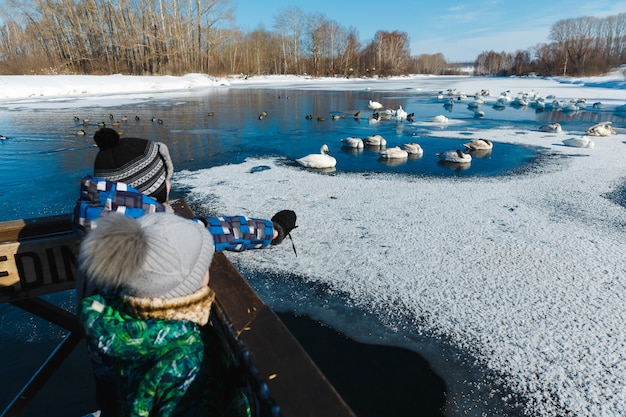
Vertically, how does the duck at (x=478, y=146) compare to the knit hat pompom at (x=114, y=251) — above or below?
below

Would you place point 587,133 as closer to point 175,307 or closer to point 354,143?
point 354,143

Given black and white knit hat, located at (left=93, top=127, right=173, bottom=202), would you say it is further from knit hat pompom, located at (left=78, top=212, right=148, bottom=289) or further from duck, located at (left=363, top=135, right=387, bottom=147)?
duck, located at (left=363, top=135, right=387, bottom=147)

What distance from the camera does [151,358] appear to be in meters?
1.11

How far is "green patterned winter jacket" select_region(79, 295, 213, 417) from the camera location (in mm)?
1068

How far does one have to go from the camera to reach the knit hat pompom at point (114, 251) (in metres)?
1.03

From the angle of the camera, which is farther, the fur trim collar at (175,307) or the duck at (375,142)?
the duck at (375,142)

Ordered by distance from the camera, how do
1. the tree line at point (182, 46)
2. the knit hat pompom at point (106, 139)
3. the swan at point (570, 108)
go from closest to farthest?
the knit hat pompom at point (106, 139) → the swan at point (570, 108) → the tree line at point (182, 46)

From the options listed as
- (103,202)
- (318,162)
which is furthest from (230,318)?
(318,162)

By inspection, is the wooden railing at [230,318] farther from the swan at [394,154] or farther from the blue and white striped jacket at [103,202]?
the swan at [394,154]

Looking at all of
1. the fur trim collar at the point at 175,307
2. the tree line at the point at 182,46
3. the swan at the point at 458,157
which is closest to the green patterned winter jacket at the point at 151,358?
the fur trim collar at the point at 175,307

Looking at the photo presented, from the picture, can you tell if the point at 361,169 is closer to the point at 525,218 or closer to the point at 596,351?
the point at 525,218

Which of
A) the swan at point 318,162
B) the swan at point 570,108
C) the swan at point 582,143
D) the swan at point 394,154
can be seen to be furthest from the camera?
the swan at point 570,108

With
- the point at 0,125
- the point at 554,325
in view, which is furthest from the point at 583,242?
the point at 0,125

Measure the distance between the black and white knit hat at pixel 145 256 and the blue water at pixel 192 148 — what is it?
6.75 feet
